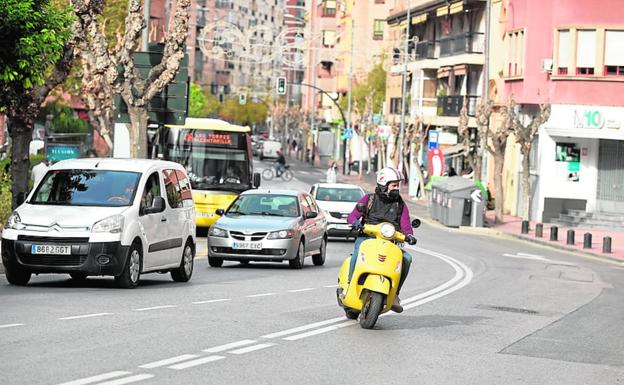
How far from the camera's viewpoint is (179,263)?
878 inches

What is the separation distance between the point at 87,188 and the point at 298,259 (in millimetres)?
7940

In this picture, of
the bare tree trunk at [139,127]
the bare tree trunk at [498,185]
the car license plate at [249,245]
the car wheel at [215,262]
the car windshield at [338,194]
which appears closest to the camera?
the car license plate at [249,245]

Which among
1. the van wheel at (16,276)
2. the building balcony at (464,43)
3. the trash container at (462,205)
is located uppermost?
the building balcony at (464,43)

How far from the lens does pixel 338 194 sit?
4088 cm

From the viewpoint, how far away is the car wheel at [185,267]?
22469 mm

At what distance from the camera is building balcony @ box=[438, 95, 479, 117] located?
2940 inches

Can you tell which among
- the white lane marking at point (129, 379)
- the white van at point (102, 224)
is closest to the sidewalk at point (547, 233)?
the white van at point (102, 224)

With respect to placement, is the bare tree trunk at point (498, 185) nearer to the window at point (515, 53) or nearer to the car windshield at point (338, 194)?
the window at point (515, 53)

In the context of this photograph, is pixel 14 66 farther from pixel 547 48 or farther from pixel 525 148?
pixel 547 48

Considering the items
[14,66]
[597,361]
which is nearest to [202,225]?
[14,66]

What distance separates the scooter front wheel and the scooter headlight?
620 mm

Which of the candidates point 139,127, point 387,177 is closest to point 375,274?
point 387,177

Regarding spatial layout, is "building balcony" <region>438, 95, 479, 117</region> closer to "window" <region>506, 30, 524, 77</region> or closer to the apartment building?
"window" <region>506, 30, 524, 77</region>

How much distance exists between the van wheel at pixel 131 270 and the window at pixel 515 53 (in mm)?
42237
